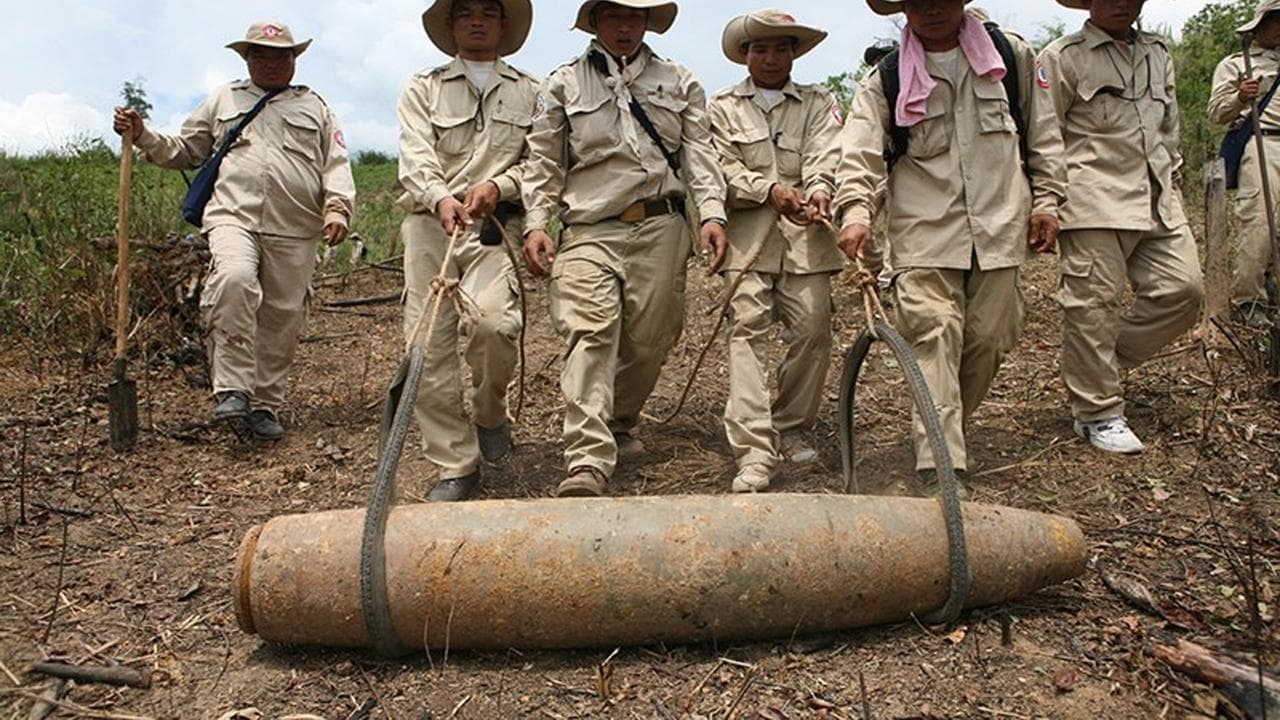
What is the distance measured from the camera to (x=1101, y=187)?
4.62m

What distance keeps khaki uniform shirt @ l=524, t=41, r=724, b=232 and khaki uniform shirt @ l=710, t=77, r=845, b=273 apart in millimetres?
260

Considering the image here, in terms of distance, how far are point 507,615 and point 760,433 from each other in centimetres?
179

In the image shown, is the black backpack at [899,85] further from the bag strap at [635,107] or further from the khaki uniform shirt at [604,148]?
the bag strap at [635,107]

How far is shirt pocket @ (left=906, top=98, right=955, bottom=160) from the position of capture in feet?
13.8

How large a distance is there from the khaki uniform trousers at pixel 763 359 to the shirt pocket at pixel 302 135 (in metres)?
2.46

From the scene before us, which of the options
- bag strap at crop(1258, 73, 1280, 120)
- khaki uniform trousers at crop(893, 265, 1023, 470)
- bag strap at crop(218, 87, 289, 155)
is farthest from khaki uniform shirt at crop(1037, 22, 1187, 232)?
bag strap at crop(218, 87, 289, 155)

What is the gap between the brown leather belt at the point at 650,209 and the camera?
4.44 m

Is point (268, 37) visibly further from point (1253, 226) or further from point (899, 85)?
point (1253, 226)

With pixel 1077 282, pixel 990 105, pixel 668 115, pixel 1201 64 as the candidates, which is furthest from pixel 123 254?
pixel 1201 64

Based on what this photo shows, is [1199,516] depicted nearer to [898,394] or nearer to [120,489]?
[898,394]

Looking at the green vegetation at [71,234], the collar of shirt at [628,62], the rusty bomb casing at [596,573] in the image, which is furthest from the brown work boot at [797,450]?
the green vegetation at [71,234]

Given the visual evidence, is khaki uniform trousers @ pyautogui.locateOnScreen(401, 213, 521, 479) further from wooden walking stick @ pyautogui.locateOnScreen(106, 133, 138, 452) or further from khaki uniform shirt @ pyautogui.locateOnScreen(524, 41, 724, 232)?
wooden walking stick @ pyautogui.locateOnScreen(106, 133, 138, 452)

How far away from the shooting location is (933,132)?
4223 millimetres

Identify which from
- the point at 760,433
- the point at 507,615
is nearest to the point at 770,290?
the point at 760,433
